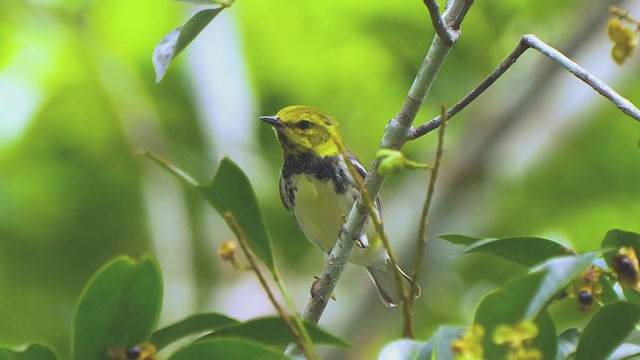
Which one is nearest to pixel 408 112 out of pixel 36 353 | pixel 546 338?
pixel 546 338

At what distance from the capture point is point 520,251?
101cm

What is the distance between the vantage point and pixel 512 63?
1.14 m

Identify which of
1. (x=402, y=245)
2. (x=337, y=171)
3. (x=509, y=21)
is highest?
(x=509, y=21)

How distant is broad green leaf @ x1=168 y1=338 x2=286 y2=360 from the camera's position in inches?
34.4

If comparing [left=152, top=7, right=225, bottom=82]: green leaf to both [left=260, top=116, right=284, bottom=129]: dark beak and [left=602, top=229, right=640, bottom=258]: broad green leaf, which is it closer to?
[left=602, top=229, right=640, bottom=258]: broad green leaf

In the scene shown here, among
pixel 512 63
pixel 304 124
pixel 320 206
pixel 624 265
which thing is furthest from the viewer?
pixel 304 124

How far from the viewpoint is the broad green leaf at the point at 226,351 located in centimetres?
87

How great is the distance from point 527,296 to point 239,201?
0.32m

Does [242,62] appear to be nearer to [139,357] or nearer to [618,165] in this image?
[618,165]

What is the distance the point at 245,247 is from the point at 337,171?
1.45m

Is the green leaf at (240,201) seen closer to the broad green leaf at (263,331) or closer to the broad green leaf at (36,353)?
the broad green leaf at (263,331)

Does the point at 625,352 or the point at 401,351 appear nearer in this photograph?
the point at 401,351

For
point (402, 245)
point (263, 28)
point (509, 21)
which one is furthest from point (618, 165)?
point (263, 28)

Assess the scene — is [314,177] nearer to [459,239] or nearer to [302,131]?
[302,131]
